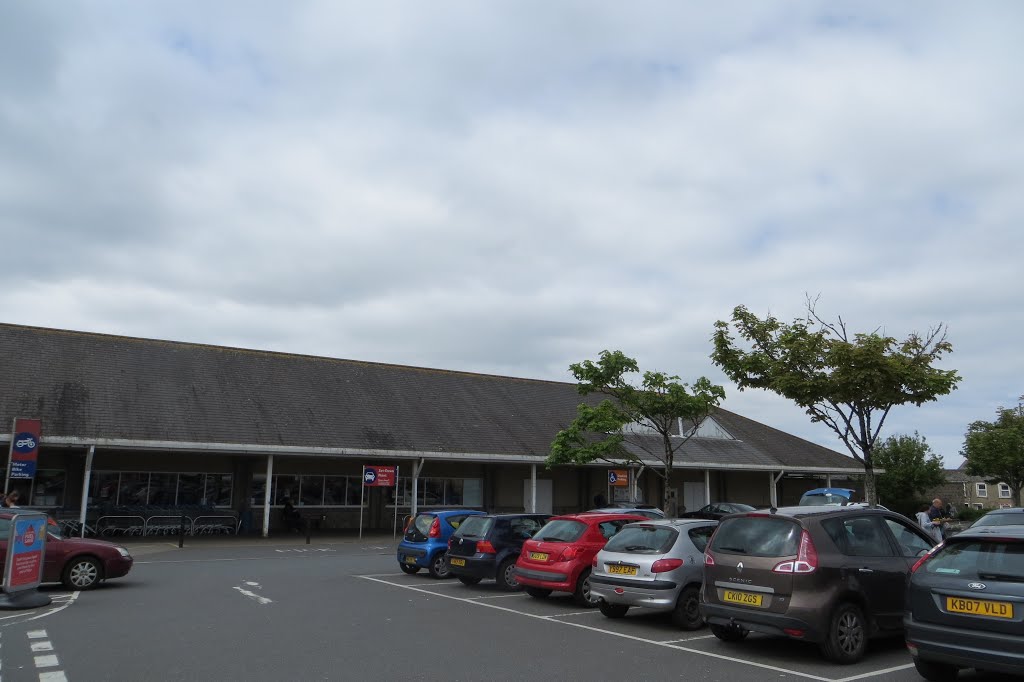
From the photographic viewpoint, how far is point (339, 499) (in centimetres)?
2945

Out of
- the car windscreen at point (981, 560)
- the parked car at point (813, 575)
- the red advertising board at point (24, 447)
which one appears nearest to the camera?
the car windscreen at point (981, 560)

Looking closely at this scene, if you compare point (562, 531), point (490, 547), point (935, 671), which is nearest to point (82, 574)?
point (490, 547)

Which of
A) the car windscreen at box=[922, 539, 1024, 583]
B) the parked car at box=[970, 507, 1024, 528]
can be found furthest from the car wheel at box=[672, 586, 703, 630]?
the parked car at box=[970, 507, 1024, 528]

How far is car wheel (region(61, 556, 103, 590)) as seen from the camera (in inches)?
519

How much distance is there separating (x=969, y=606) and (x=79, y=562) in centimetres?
1288

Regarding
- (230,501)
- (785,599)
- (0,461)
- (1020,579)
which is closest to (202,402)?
(230,501)

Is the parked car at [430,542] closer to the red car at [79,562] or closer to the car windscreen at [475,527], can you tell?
the car windscreen at [475,527]

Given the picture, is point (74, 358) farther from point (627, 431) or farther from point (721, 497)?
point (721, 497)

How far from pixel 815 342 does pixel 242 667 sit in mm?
15090

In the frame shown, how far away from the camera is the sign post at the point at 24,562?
11.2 m

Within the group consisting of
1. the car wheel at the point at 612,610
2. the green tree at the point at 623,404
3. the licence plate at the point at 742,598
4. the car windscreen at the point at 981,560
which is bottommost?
the car wheel at the point at 612,610

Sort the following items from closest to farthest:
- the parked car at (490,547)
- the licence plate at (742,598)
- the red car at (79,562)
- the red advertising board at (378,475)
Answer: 1. the licence plate at (742,598)
2. the red car at (79,562)
3. the parked car at (490,547)
4. the red advertising board at (378,475)

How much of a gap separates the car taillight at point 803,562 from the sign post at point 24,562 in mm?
10088

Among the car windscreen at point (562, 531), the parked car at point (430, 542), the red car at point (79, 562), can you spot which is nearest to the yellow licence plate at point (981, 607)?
the car windscreen at point (562, 531)
